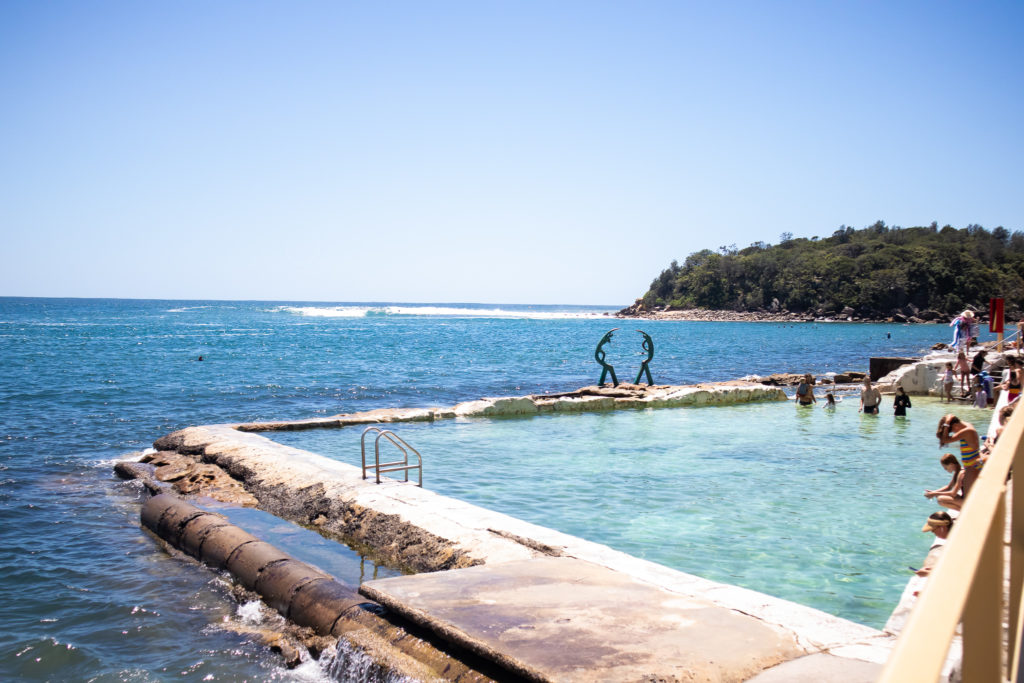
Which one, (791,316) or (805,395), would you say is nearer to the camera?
(805,395)

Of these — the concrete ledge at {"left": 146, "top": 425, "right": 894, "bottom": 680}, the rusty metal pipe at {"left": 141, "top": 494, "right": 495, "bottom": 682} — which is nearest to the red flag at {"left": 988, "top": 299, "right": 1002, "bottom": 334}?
the concrete ledge at {"left": 146, "top": 425, "right": 894, "bottom": 680}

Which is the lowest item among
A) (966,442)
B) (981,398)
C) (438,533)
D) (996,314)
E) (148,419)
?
(148,419)

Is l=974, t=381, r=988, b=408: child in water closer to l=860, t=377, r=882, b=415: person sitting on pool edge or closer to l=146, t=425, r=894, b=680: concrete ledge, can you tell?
l=860, t=377, r=882, b=415: person sitting on pool edge

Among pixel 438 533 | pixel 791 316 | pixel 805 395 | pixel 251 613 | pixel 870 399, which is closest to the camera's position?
pixel 251 613

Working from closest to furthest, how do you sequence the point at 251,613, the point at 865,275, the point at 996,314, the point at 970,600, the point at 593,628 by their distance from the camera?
the point at 970,600 → the point at 593,628 → the point at 251,613 → the point at 996,314 → the point at 865,275

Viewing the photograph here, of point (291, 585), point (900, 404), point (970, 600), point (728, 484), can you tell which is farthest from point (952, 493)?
point (900, 404)

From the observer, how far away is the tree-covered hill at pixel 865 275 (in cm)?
9600

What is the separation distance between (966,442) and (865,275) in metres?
108

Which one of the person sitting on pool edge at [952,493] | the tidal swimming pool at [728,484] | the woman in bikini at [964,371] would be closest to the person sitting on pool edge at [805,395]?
the tidal swimming pool at [728,484]

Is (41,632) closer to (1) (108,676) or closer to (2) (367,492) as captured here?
(1) (108,676)

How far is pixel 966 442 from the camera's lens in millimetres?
8289

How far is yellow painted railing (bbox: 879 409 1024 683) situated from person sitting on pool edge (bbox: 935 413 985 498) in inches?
268

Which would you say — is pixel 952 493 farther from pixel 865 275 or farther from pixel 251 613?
pixel 865 275

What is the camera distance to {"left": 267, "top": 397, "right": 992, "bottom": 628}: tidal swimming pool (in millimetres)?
8812
